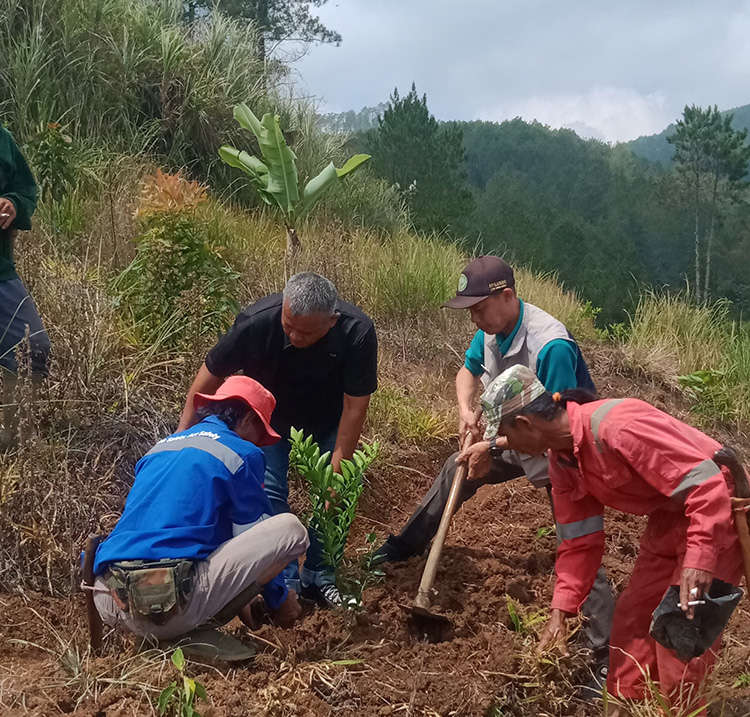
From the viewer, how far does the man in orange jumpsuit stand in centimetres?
252

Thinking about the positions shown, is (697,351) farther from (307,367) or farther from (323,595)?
(323,595)

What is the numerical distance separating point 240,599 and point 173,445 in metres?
0.72

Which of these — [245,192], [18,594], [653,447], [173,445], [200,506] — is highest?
[245,192]

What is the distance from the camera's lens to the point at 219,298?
541 centimetres

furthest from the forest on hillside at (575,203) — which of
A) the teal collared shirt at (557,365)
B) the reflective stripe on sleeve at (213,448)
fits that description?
the reflective stripe on sleeve at (213,448)

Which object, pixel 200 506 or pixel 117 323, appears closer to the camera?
pixel 200 506

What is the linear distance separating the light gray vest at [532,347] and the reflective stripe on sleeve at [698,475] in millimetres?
1095

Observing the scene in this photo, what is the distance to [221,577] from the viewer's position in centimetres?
288

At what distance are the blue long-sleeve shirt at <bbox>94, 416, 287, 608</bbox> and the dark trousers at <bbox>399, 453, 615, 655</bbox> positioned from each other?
135 centimetres

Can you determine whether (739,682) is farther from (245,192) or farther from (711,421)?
(245,192)

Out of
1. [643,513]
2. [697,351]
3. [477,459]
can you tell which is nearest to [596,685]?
[643,513]

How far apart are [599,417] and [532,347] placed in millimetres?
899

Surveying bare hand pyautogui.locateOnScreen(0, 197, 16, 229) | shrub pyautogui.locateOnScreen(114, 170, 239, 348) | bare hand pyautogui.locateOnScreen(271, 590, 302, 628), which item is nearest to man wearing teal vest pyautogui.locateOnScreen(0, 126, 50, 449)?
bare hand pyautogui.locateOnScreen(0, 197, 16, 229)

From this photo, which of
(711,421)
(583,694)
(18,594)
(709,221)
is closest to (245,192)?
(711,421)
